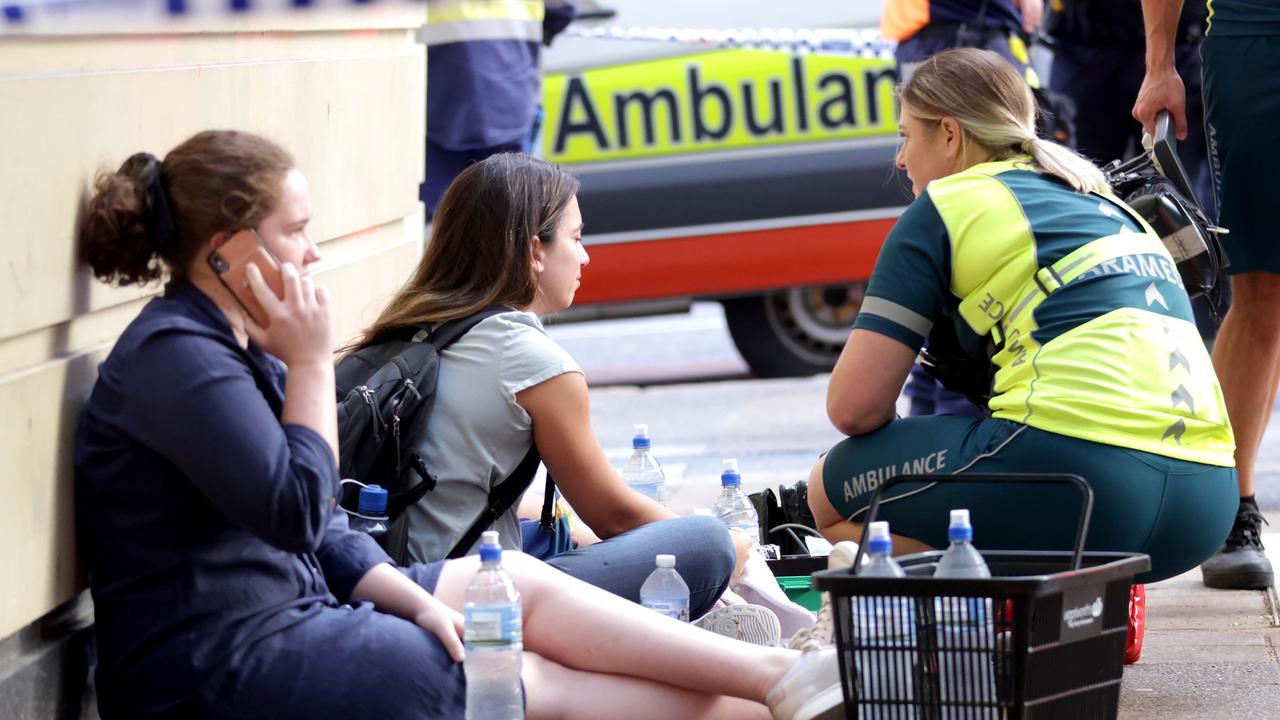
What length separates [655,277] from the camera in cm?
808

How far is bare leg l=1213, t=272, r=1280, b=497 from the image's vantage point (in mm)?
4742

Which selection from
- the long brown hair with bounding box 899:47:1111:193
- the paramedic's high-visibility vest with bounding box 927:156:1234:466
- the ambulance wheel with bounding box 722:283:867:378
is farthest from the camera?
the ambulance wheel with bounding box 722:283:867:378

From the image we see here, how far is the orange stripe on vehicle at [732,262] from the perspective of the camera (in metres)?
7.99

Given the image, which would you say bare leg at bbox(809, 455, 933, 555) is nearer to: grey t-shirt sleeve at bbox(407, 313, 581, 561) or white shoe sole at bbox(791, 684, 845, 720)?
grey t-shirt sleeve at bbox(407, 313, 581, 561)

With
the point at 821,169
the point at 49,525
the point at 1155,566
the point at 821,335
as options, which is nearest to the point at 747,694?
the point at 1155,566

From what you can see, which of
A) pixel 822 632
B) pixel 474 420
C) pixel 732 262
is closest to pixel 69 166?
pixel 474 420

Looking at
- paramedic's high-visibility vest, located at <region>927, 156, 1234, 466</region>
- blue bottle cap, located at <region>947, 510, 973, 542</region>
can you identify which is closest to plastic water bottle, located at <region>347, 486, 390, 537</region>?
blue bottle cap, located at <region>947, 510, 973, 542</region>

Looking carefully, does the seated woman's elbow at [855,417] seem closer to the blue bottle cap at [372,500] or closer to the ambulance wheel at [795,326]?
the blue bottle cap at [372,500]

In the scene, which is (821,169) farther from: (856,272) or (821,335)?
(821,335)

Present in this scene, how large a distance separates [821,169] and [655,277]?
82cm

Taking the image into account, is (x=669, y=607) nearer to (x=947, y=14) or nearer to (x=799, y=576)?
(x=799, y=576)

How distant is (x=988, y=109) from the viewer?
3.99 meters

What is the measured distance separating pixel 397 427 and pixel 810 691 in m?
0.95

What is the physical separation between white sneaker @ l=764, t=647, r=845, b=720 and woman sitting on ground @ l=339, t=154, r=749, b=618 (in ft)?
1.94
